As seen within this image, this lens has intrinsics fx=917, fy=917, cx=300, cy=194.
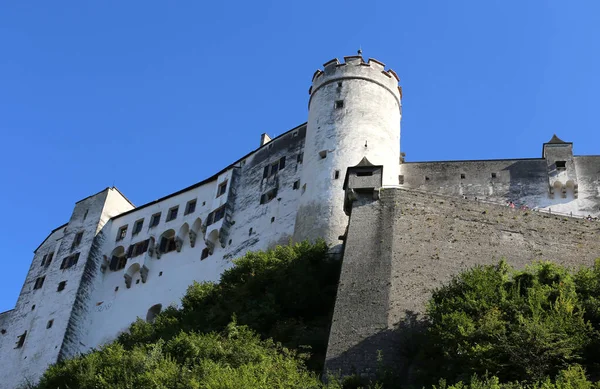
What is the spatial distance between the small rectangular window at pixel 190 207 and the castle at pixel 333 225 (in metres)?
0.07

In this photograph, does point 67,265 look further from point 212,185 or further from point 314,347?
point 314,347

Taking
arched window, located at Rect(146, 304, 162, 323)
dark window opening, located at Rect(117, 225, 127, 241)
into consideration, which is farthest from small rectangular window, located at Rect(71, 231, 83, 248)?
arched window, located at Rect(146, 304, 162, 323)

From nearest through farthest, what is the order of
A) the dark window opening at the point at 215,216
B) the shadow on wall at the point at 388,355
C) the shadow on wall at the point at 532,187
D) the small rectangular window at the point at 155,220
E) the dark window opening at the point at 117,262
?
the shadow on wall at the point at 388,355 → the shadow on wall at the point at 532,187 → the dark window opening at the point at 215,216 → the small rectangular window at the point at 155,220 → the dark window opening at the point at 117,262

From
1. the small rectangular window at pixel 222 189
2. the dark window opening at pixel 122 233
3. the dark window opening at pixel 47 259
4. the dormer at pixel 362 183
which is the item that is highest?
the small rectangular window at pixel 222 189

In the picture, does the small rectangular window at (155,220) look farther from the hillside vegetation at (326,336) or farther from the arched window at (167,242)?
the hillside vegetation at (326,336)

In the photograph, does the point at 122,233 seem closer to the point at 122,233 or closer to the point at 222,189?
the point at 122,233

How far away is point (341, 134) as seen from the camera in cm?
4009

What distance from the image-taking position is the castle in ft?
91.7

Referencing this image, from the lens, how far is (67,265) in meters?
50.0

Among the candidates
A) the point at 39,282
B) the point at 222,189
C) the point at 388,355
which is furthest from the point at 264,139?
the point at 388,355

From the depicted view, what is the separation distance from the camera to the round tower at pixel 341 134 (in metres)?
37.2

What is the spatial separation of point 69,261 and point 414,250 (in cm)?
2720

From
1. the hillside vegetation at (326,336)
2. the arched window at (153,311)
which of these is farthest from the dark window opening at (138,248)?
the hillside vegetation at (326,336)

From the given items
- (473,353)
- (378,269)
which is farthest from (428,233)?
(473,353)
